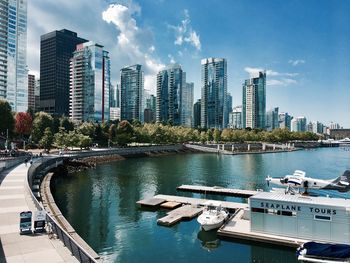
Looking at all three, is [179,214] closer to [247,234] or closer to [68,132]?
[247,234]

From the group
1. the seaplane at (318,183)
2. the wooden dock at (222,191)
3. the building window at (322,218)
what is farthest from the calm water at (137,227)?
the building window at (322,218)

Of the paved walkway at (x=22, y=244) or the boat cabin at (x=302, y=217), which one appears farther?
the boat cabin at (x=302, y=217)

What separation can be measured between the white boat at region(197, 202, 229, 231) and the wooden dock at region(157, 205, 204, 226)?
359cm

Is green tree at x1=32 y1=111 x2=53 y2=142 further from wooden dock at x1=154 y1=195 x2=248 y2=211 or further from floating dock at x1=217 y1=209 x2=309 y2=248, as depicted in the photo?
floating dock at x1=217 y1=209 x2=309 y2=248

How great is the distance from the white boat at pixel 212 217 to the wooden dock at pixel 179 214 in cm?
359

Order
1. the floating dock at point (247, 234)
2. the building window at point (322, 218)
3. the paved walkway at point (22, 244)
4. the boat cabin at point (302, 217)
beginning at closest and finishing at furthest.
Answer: the paved walkway at point (22, 244) < the boat cabin at point (302, 217) < the building window at point (322, 218) < the floating dock at point (247, 234)

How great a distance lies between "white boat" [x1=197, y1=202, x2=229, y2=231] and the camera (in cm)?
3625

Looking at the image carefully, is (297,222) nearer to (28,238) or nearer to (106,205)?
(28,238)

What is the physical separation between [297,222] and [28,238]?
959 inches

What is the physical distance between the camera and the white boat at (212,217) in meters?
36.2

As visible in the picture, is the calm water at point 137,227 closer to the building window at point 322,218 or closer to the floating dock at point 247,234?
the floating dock at point 247,234

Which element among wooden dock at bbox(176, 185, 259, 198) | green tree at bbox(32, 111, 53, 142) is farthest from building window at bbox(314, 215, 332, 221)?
green tree at bbox(32, 111, 53, 142)

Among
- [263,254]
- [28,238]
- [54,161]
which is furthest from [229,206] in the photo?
[54,161]

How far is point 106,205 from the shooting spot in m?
49.8
